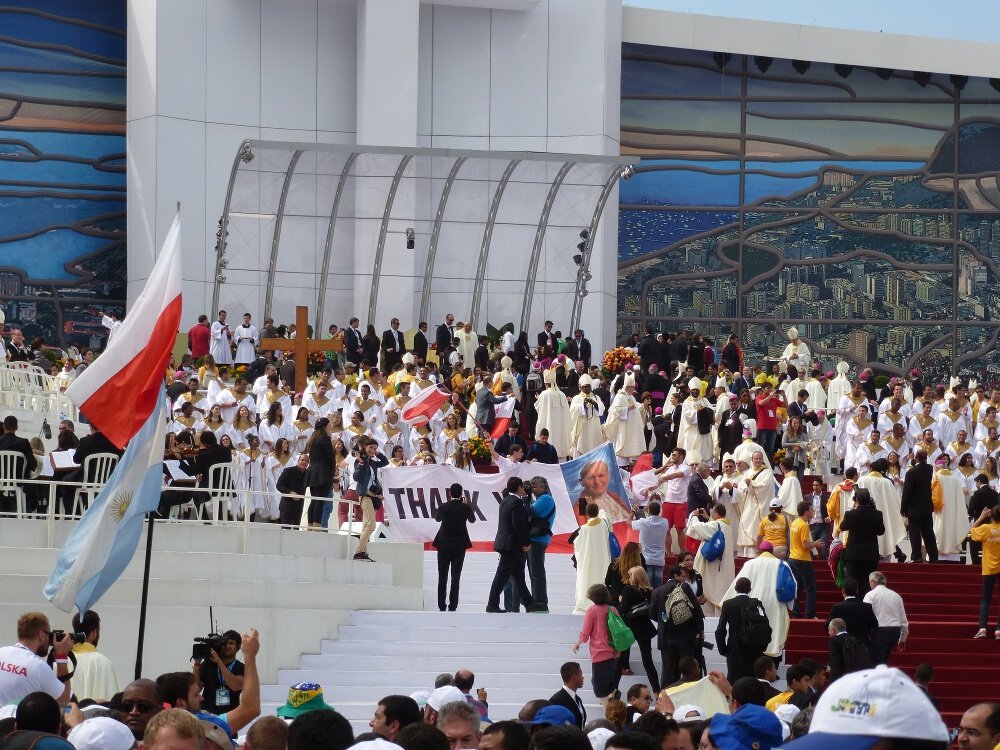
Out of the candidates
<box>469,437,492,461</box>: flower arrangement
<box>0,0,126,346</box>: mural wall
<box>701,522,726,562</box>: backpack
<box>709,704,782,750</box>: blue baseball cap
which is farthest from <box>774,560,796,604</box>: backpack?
<box>0,0,126,346</box>: mural wall

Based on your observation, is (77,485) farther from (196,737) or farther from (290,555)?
(196,737)

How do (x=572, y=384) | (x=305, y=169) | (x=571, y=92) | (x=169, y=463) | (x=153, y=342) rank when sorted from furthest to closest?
(x=571, y=92)
(x=305, y=169)
(x=572, y=384)
(x=169, y=463)
(x=153, y=342)

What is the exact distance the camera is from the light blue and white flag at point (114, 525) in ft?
38.3

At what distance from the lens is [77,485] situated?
17297 mm

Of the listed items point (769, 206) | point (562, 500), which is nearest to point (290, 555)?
point (562, 500)

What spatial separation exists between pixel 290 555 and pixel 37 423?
6.59 meters

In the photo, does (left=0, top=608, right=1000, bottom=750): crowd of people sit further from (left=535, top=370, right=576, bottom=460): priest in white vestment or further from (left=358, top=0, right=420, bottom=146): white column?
(left=358, top=0, right=420, bottom=146): white column

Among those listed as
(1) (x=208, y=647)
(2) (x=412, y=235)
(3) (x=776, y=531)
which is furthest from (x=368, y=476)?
(2) (x=412, y=235)

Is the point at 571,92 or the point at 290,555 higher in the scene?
the point at 571,92

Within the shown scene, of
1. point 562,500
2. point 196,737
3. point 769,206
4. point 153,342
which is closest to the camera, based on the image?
point 196,737

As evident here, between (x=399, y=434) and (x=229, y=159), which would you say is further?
(x=229, y=159)

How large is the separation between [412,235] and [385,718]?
1255 inches

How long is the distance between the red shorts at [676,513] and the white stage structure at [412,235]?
17.2 meters

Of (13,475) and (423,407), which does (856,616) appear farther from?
(423,407)
